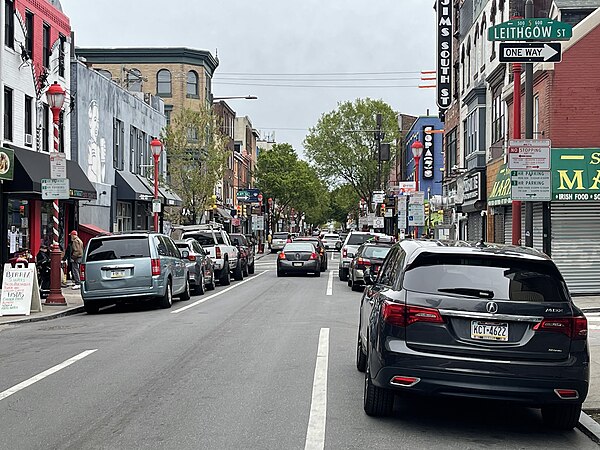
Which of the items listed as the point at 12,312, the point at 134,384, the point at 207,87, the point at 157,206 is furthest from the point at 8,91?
the point at 207,87

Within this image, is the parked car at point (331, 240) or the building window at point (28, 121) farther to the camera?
the parked car at point (331, 240)

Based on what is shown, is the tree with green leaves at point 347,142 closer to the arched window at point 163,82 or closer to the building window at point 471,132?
the arched window at point 163,82

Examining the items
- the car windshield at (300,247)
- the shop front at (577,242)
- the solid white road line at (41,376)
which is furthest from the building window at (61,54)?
the solid white road line at (41,376)

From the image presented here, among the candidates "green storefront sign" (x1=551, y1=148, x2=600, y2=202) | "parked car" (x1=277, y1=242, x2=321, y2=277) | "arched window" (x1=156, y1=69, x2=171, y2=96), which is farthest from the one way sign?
"arched window" (x1=156, y1=69, x2=171, y2=96)

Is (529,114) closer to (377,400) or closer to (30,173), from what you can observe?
(377,400)

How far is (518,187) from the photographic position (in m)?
13.5

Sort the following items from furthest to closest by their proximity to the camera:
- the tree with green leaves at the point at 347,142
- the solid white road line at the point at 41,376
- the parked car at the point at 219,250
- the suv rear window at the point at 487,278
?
the tree with green leaves at the point at 347,142
the parked car at the point at 219,250
the solid white road line at the point at 41,376
the suv rear window at the point at 487,278

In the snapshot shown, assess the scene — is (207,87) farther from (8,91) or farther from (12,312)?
(12,312)

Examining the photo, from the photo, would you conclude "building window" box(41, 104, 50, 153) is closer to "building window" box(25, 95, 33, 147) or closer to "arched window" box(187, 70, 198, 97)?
"building window" box(25, 95, 33, 147)

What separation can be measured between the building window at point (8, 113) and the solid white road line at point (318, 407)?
55.7ft

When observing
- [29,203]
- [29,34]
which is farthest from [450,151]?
[29,203]

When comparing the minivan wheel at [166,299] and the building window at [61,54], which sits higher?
the building window at [61,54]

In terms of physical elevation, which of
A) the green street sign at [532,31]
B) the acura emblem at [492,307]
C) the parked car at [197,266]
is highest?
the green street sign at [532,31]

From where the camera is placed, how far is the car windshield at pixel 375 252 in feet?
86.4
